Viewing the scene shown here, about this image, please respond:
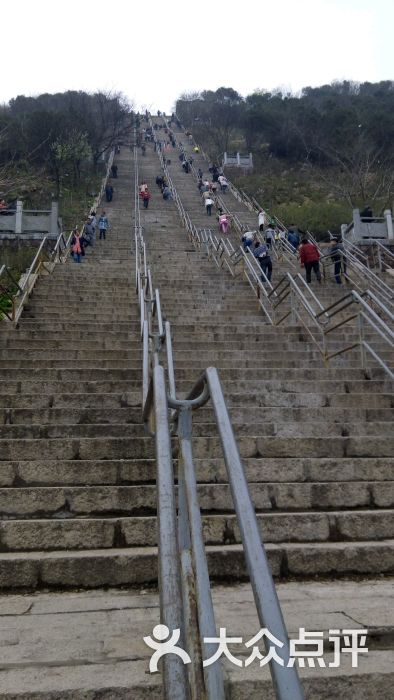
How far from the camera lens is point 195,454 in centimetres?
421

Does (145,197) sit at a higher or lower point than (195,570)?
higher

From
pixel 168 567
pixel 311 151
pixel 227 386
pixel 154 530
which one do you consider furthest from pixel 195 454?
pixel 311 151

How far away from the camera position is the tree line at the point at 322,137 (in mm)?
30266

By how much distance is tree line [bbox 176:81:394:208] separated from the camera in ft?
99.3

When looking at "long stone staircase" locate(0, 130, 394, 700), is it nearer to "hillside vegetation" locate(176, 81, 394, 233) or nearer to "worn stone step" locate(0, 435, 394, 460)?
"worn stone step" locate(0, 435, 394, 460)

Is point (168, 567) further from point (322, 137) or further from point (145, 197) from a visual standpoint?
point (322, 137)

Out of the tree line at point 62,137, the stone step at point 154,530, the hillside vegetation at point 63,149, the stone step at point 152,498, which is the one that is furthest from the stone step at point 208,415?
the tree line at point 62,137

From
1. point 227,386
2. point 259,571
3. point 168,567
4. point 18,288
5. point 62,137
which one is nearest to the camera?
point 259,571

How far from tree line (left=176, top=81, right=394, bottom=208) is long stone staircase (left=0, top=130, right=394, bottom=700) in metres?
21.1

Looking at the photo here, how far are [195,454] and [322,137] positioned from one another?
38048 millimetres

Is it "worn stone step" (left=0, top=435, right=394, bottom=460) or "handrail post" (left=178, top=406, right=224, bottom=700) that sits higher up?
"handrail post" (left=178, top=406, right=224, bottom=700)

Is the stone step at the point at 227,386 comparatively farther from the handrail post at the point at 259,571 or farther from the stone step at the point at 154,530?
the handrail post at the point at 259,571

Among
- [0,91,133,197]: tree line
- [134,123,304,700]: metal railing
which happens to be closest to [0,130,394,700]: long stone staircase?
[134,123,304,700]: metal railing

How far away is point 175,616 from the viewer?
1.41 meters
